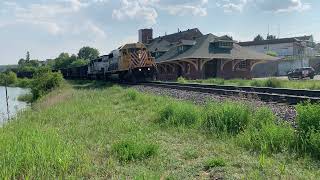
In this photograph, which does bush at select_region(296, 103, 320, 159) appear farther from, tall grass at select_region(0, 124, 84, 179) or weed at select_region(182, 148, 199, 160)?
tall grass at select_region(0, 124, 84, 179)

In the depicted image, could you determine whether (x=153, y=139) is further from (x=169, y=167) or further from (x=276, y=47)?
(x=276, y=47)

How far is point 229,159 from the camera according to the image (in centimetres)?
705

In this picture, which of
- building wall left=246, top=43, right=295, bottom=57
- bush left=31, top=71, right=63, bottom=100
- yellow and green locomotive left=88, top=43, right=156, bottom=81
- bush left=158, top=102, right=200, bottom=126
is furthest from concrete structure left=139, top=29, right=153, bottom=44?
bush left=158, top=102, right=200, bottom=126

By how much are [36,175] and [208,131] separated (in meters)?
4.46

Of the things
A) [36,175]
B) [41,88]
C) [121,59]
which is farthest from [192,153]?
[41,88]

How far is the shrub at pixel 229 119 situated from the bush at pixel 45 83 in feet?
97.8

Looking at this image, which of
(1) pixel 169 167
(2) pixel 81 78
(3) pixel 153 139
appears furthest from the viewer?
(2) pixel 81 78

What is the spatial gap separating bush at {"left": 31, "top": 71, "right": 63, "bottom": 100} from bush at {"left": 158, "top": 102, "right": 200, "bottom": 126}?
27740mm

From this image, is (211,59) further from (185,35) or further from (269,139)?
(269,139)

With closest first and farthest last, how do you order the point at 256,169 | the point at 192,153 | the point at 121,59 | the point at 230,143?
the point at 256,169
the point at 192,153
the point at 230,143
the point at 121,59

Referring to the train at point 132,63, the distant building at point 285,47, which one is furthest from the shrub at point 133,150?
the distant building at point 285,47

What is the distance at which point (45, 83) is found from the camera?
132ft

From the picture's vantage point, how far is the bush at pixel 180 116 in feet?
36.4

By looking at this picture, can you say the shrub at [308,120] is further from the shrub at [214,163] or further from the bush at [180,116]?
the bush at [180,116]
